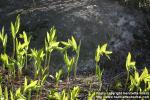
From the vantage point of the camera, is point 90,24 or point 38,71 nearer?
point 38,71

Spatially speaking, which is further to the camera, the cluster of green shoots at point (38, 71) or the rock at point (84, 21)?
the rock at point (84, 21)

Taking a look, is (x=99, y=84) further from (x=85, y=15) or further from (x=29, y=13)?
(x=29, y=13)

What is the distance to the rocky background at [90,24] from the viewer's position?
3.63 meters

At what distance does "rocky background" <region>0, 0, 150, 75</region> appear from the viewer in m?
3.63

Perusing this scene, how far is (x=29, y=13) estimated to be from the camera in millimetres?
4078

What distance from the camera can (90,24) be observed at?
12.7 ft

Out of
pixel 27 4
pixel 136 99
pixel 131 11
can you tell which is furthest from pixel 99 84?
pixel 27 4

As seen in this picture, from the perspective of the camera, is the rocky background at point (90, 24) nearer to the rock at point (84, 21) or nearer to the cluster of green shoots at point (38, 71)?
the rock at point (84, 21)

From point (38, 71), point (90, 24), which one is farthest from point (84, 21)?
point (38, 71)

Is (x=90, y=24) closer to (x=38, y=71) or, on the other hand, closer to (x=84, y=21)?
(x=84, y=21)

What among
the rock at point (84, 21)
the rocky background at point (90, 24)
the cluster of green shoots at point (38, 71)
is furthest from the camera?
the rock at point (84, 21)

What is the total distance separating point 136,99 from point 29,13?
1.77 m

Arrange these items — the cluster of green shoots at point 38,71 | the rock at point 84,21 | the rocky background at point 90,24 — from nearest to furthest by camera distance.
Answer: the cluster of green shoots at point 38,71, the rocky background at point 90,24, the rock at point 84,21

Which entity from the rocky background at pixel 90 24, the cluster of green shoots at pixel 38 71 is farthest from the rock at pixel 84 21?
the cluster of green shoots at pixel 38 71
